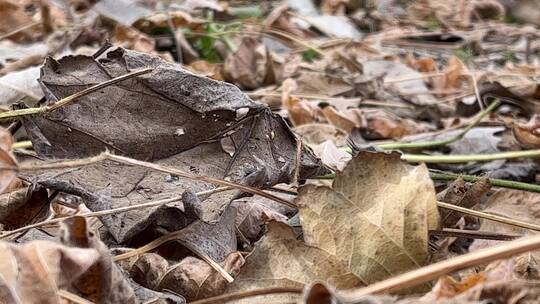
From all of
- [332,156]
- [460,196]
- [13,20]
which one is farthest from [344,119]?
[13,20]

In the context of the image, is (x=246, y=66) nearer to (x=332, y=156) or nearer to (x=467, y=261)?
(x=332, y=156)

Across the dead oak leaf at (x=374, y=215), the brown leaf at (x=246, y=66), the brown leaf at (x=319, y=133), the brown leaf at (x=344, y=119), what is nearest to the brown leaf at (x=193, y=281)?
the dead oak leaf at (x=374, y=215)

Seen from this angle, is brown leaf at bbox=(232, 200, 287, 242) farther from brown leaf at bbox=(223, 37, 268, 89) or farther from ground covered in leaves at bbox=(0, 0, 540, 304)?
brown leaf at bbox=(223, 37, 268, 89)

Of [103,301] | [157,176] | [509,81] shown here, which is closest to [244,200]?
[157,176]

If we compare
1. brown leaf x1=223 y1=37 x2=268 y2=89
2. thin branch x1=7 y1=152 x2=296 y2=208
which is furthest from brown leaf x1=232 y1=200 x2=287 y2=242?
brown leaf x1=223 y1=37 x2=268 y2=89

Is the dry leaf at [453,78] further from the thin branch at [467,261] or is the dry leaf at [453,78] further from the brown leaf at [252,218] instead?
the thin branch at [467,261]

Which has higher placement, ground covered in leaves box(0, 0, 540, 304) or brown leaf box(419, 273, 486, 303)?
brown leaf box(419, 273, 486, 303)

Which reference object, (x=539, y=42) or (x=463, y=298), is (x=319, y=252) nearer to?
(x=463, y=298)
